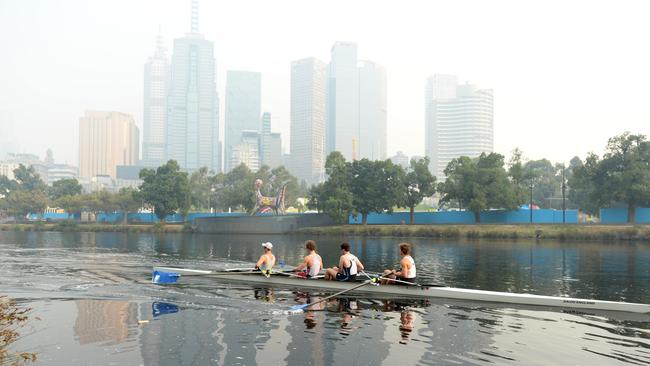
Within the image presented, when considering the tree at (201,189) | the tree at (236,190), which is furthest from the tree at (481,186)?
the tree at (201,189)

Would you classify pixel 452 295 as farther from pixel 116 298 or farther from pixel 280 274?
pixel 116 298

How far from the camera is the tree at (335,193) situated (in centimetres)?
8275

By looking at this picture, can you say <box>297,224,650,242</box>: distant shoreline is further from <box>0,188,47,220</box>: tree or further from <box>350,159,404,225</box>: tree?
<box>0,188,47,220</box>: tree

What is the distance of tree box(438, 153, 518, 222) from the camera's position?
255 feet

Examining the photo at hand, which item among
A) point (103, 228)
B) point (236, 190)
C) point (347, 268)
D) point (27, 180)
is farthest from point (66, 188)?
point (347, 268)

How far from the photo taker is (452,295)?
61.4 feet

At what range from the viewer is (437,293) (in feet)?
62.1

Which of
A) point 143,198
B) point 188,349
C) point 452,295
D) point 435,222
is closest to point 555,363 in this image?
point 452,295

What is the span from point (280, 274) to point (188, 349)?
9.62 m

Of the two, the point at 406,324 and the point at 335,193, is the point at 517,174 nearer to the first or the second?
the point at 335,193

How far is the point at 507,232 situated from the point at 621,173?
17.1m

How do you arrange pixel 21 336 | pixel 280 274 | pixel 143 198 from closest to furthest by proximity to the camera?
A: pixel 21 336 < pixel 280 274 < pixel 143 198

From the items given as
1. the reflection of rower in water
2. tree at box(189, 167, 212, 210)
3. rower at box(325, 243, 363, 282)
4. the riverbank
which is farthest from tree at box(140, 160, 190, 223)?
the reflection of rower in water

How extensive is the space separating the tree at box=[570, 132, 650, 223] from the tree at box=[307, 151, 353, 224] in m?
34.3
